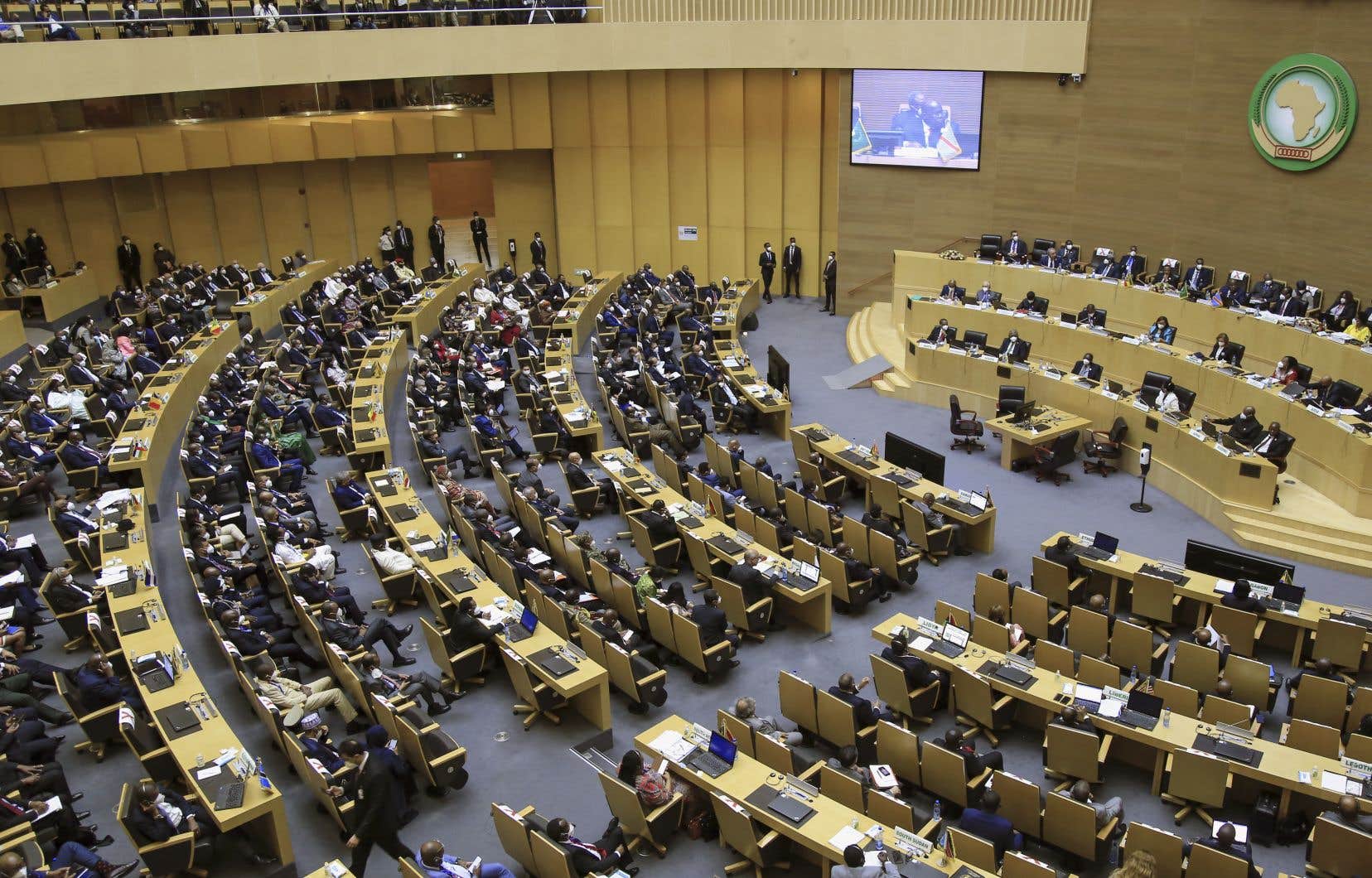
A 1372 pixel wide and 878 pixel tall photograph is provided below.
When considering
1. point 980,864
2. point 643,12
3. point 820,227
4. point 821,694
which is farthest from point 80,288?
point 980,864

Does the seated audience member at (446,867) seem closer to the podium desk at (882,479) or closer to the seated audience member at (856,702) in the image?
the seated audience member at (856,702)

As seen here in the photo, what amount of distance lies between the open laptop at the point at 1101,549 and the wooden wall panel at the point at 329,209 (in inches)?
847

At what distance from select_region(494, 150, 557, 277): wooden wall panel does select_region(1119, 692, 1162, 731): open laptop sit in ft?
69.9

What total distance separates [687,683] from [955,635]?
277 cm

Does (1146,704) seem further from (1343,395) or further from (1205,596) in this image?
(1343,395)

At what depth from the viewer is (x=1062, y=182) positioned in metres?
22.1

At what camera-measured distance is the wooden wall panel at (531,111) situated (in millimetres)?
27062

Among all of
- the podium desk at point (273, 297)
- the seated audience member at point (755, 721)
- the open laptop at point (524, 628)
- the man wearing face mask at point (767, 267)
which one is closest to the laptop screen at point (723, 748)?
the seated audience member at point (755, 721)

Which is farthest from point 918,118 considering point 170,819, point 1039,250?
point 170,819

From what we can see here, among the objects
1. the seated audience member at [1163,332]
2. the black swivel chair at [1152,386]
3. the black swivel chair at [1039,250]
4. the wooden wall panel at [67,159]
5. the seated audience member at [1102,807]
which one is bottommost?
the seated audience member at [1102,807]

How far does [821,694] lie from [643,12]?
19.0 meters

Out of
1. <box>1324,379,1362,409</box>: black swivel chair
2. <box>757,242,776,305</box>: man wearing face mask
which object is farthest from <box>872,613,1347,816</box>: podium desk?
<box>757,242,776,305</box>: man wearing face mask

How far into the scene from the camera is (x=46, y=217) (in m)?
24.6

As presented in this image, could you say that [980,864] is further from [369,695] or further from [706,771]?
[369,695]
